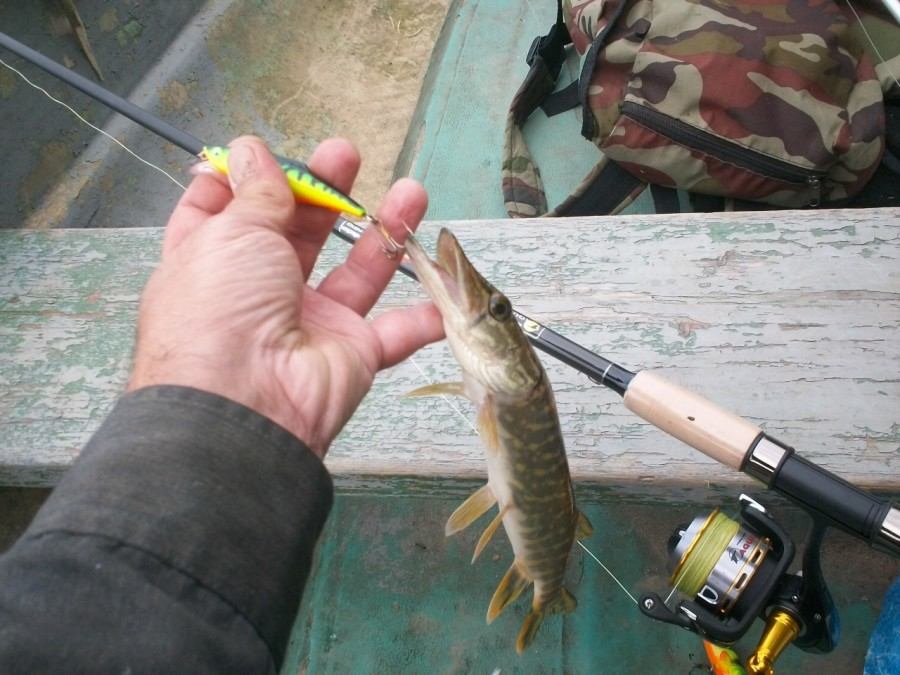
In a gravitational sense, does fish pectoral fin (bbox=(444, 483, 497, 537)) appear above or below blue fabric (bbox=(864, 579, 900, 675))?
above

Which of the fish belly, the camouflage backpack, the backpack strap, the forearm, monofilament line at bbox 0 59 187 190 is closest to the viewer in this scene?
the forearm

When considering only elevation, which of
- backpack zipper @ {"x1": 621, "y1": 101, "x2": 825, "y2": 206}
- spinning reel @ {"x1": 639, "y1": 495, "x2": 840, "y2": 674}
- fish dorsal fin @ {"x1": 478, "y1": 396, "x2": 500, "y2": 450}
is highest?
backpack zipper @ {"x1": 621, "y1": 101, "x2": 825, "y2": 206}

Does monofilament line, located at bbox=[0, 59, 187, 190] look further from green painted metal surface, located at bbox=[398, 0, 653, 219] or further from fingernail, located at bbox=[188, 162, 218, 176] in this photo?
fingernail, located at bbox=[188, 162, 218, 176]

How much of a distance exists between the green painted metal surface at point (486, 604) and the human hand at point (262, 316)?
734mm

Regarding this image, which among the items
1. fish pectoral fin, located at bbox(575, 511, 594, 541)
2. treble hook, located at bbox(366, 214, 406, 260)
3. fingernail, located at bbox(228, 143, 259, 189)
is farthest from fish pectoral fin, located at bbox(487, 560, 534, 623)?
fingernail, located at bbox(228, 143, 259, 189)

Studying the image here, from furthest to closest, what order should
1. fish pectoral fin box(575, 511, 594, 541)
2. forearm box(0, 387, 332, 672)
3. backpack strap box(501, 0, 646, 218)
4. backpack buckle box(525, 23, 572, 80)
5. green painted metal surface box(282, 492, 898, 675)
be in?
backpack buckle box(525, 23, 572, 80) → backpack strap box(501, 0, 646, 218) → green painted metal surface box(282, 492, 898, 675) → fish pectoral fin box(575, 511, 594, 541) → forearm box(0, 387, 332, 672)

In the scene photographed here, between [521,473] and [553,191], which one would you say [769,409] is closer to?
[521,473]

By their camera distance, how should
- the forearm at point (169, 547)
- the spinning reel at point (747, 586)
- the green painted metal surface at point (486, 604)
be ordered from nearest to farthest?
the forearm at point (169, 547), the spinning reel at point (747, 586), the green painted metal surface at point (486, 604)

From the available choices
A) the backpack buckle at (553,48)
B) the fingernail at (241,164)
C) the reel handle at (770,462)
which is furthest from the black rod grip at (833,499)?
the backpack buckle at (553,48)

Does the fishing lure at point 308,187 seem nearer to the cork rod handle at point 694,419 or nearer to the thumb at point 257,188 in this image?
the thumb at point 257,188

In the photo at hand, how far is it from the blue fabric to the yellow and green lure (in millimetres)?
1386

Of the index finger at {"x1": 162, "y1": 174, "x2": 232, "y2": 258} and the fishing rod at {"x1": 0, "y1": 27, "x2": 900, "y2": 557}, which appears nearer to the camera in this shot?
the fishing rod at {"x1": 0, "y1": 27, "x2": 900, "y2": 557}

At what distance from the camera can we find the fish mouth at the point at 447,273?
1.23 m

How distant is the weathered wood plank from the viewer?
1490mm
